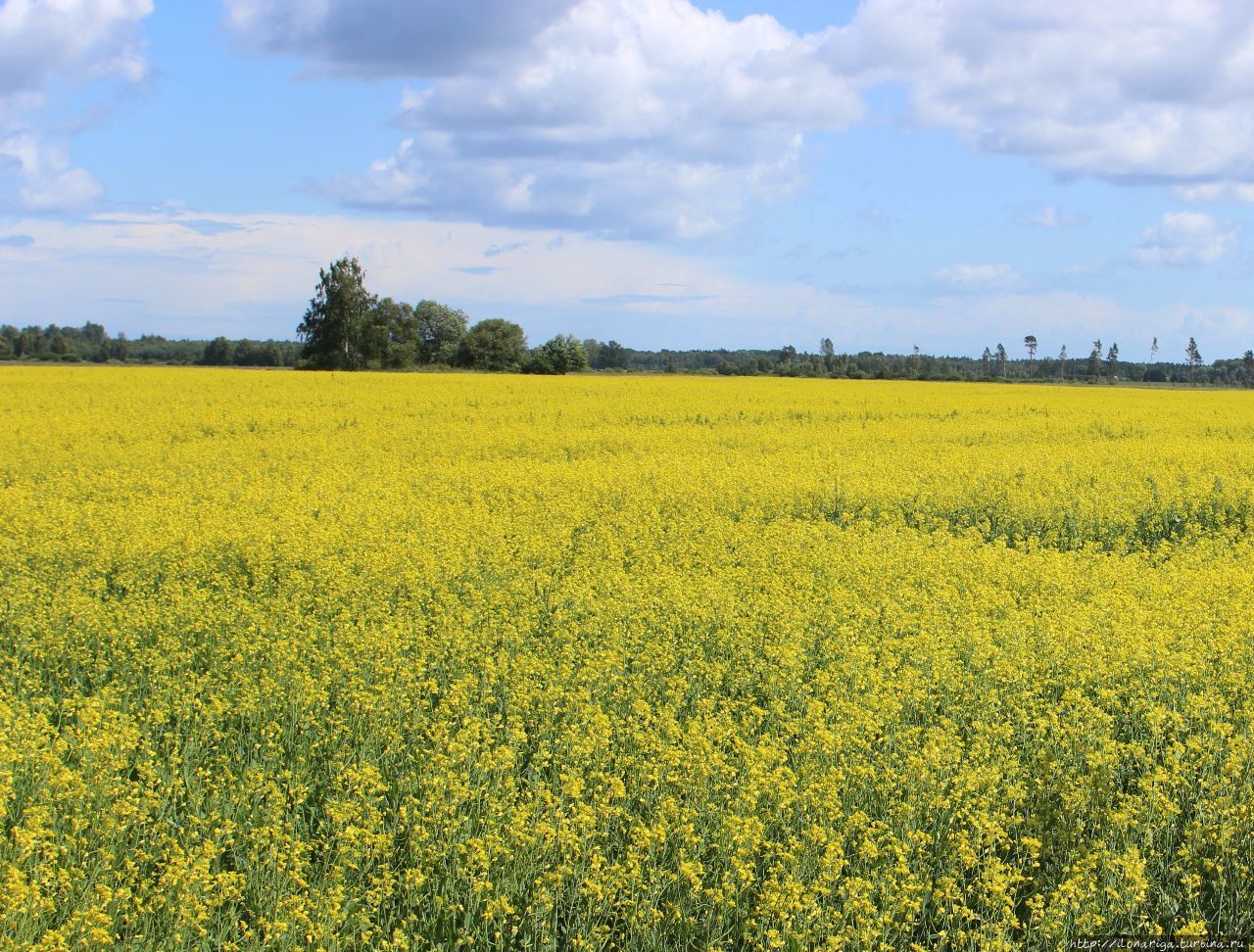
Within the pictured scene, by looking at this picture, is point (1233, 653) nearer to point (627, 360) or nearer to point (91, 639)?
point (91, 639)

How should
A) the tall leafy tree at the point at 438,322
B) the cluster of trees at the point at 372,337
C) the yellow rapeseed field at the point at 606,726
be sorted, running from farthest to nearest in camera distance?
the tall leafy tree at the point at 438,322, the cluster of trees at the point at 372,337, the yellow rapeseed field at the point at 606,726

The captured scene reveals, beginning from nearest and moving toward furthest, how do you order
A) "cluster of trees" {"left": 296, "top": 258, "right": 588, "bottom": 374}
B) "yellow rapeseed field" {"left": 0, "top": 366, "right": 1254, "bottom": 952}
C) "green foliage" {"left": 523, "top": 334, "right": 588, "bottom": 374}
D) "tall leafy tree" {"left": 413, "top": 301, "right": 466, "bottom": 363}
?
"yellow rapeseed field" {"left": 0, "top": 366, "right": 1254, "bottom": 952}, "green foliage" {"left": 523, "top": 334, "right": 588, "bottom": 374}, "cluster of trees" {"left": 296, "top": 258, "right": 588, "bottom": 374}, "tall leafy tree" {"left": 413, "top": 301, "right": 466, "bottom": 363}

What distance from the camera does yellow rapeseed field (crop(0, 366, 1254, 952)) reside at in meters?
4.17

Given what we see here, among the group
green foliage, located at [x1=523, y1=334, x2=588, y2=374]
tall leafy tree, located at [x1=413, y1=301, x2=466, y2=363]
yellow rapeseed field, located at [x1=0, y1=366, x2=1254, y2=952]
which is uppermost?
tall leafy tree, located at [x1=413, y1=301, x2=466, y2=363]

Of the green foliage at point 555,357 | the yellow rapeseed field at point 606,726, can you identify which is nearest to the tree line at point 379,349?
the green foliage at point 555,357

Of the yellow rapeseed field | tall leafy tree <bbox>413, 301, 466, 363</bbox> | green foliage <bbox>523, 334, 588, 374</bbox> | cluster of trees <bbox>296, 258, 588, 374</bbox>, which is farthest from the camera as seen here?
tall leafy tree <bbox>413, 301, 466, 363</bbox>

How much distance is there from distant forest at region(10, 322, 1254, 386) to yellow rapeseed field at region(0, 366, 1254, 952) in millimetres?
54866

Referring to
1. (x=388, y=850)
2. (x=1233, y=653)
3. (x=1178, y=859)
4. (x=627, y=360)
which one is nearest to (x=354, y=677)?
(x=388, y=850)

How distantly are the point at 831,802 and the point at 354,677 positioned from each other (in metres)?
3.00

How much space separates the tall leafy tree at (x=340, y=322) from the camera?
76312mm

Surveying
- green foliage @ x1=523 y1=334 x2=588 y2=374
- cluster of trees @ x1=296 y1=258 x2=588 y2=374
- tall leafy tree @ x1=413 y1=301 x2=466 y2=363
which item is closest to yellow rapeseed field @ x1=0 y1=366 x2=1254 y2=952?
green foliage @ x1=523 y1=334 x2=588 y2=374

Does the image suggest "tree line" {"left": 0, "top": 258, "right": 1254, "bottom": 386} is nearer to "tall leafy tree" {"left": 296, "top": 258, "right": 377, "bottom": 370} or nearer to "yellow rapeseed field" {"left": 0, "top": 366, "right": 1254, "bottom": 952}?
"tall leafy tree" {"left": 296, "top": 258, "right": 377, "bottom": 370}

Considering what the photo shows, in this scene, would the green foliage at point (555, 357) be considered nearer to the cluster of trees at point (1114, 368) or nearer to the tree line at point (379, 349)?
the tree line at point (379, 349)

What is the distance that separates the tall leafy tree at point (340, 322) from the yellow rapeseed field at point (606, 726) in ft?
214
